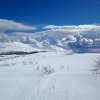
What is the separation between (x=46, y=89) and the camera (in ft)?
19.6

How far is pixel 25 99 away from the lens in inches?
198

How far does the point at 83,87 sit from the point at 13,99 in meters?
2.50

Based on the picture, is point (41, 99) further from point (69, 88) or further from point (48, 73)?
point (48, 73)

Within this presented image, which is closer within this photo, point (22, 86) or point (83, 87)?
point (83, 87)

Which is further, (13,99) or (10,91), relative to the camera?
(10,91)

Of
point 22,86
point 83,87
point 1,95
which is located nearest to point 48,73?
point 22,86

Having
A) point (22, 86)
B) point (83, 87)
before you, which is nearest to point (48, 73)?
point (22, 86)

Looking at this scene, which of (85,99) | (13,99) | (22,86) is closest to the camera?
(85,99)

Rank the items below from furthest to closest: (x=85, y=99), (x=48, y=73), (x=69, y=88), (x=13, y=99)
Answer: (x=48, y=73)
(x=69, y=88)
(x=13, y=99)
(x=85, y=99)

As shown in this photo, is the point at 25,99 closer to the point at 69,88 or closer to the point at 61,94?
the point at 61,94

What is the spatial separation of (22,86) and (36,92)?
1.03 m

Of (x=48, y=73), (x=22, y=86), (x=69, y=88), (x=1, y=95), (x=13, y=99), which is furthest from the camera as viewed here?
(x=48, y=73)

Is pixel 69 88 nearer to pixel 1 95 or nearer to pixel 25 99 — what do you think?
pixel 25 99

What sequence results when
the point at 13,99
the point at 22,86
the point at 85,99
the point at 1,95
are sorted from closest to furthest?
the point at 85,99 → the point at 13,99 → the point at 1,95 → the point at 22,86
